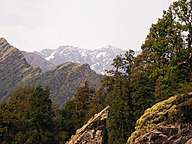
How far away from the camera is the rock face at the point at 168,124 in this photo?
2789 centimetres

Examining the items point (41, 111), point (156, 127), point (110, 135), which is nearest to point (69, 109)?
point (41, 111)

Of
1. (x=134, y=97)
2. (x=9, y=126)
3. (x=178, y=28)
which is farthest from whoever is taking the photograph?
(x=9, y=126)

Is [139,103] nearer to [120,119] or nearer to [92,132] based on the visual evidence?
[120,119]

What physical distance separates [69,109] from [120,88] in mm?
19797

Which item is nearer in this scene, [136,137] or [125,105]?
[136,137]

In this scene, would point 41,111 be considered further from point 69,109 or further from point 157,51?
point 157,51

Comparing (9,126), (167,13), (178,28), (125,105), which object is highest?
(167,13)

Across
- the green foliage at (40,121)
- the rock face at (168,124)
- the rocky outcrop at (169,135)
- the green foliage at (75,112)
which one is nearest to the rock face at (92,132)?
the green foliage at (40,121)

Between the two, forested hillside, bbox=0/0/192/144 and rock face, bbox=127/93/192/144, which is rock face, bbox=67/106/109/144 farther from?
rock face, bbox=127/93/192/144

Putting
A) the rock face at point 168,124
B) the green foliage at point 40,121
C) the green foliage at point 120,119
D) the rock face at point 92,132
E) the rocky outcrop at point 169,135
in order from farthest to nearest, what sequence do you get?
the green foliage at point 40,121
the green foliage at point 120,119
the rock face at point 92,132
the rock face at point 168,124
the rocky outcrop at point 169,135

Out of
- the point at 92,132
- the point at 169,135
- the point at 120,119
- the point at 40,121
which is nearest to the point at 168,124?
the point at 169,135

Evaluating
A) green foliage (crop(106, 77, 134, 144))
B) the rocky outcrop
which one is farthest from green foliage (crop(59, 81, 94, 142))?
the rocky outcrop

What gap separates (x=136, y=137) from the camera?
31031 millimetres

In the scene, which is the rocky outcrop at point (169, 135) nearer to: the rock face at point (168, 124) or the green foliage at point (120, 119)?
the rock face at point (168, 124)
